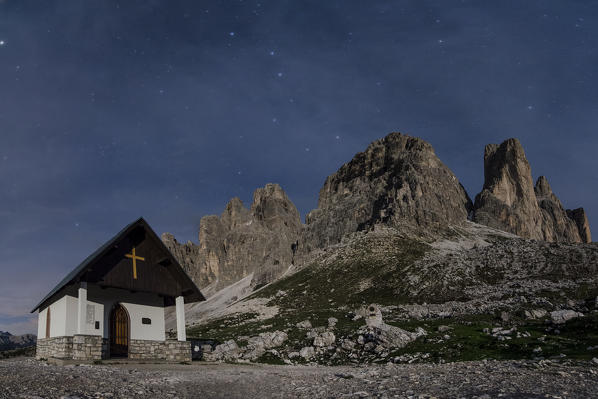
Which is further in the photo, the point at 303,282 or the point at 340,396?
the point at 303,282

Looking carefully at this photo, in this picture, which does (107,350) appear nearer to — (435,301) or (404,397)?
(404,397)

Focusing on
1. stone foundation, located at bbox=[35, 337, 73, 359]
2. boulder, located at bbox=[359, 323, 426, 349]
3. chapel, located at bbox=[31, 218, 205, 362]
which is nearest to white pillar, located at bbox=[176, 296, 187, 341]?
chapel, located at bbox=[31, 218, 205, 362]

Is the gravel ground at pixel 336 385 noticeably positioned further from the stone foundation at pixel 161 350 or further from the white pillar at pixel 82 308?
the stone foundation at pixel 161 350

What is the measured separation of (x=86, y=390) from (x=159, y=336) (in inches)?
736

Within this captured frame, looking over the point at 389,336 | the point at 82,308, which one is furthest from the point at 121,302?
the point at 389,336

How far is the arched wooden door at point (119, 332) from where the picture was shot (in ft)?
87.2

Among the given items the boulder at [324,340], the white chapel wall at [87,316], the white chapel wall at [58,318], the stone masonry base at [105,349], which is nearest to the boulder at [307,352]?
the boulder at [324,340]

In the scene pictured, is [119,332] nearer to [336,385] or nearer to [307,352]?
[307,352]

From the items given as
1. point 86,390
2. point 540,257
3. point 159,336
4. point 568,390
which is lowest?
point 568,390

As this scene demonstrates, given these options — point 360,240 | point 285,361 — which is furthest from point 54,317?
point 360,240

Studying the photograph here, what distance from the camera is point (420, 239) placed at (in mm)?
176625

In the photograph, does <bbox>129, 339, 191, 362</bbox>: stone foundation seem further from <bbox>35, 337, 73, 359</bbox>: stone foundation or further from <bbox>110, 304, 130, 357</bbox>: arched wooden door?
<bbox>35, 337, 73, 359</bbox>: stone foundation

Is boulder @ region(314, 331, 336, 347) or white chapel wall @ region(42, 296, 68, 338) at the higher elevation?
white chapel wall @ region(42, 296, 68, 338)

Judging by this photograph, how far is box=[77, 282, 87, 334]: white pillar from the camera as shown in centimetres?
2445
